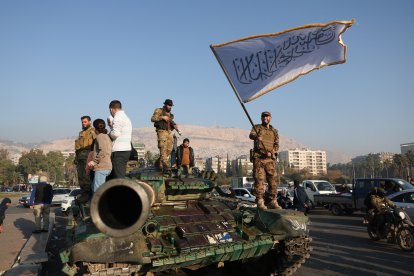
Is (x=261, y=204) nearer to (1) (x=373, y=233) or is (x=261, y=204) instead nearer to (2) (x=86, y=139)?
(2) (x=86, y=139)

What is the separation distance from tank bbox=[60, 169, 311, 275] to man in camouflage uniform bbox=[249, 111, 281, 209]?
24.2 inches

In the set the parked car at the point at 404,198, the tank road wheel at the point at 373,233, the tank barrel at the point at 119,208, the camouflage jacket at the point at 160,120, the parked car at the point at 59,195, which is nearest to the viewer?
the tank barrel at the point at 119,208

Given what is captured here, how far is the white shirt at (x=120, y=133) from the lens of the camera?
18.4ft

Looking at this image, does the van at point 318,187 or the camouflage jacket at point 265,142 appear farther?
the van at point 318,187

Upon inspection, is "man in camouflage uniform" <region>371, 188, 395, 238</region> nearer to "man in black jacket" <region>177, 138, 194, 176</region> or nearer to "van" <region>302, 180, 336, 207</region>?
"man in black jacket" <region>177, 138, 194, 176</region>

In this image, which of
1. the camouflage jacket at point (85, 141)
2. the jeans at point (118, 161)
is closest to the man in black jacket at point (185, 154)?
the camouflage jacket at point (85, 141)

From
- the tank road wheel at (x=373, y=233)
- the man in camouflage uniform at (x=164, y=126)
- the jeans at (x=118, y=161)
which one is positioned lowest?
the tank road wheel at (x=373, y=233)

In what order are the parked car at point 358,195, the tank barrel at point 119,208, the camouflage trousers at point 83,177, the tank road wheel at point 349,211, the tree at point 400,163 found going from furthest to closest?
the tree at point 400,163 < the tank road wheel at point 349,211 < the parked car at point 358,195 < the camouflage trousers at point 83,177 < the tank barrel at point 119,208

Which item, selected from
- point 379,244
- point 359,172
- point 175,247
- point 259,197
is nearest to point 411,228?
point 379,244

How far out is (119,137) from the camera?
→ 223 inches

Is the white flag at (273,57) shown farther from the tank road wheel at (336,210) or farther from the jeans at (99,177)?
the tank road wheel at (336,210)

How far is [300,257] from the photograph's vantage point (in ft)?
18.2

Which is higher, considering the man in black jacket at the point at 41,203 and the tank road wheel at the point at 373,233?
the man in black jacket at the point at 41,203

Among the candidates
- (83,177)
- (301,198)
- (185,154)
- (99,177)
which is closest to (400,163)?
(301,198)
